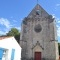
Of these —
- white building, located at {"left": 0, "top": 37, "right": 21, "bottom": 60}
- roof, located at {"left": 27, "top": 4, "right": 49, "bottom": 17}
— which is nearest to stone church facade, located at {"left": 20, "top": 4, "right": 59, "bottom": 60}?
roof, located at {"left": 27, "top": 4, "right": 49, "bottom": 17}

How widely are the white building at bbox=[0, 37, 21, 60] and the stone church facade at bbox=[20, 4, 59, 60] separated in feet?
32.1

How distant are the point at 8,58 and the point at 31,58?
1169cm

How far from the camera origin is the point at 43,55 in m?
23.4

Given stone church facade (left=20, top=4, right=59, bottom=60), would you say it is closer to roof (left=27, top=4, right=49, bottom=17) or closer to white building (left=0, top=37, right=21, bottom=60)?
roof (left=27, top=4, right=49, bottom=17)

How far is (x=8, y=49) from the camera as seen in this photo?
1281cm

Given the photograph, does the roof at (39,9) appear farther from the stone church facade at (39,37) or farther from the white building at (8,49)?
the white building at (8,49)

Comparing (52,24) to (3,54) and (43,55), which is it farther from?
(3,54)

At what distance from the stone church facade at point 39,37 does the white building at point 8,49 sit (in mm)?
9782

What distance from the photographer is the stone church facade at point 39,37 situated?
23.1 meters

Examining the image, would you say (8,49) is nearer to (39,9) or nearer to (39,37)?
(39,37)

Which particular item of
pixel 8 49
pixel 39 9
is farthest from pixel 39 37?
pixel 8 49

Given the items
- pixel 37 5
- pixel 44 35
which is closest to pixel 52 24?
pixel 44 35

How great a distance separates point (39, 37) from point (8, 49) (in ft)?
40.5

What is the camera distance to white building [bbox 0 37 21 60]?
11930 millimetres
